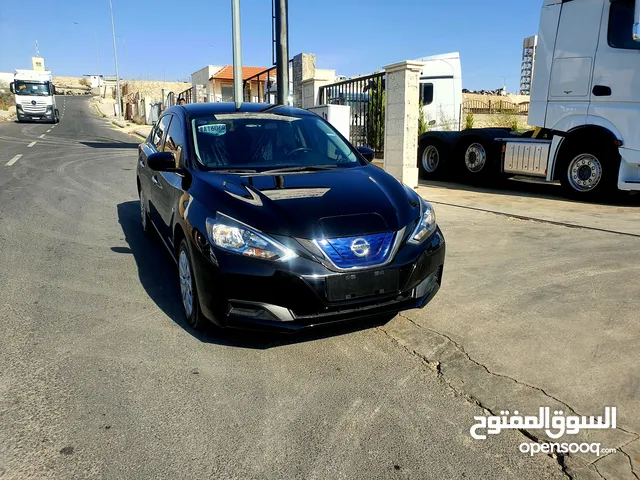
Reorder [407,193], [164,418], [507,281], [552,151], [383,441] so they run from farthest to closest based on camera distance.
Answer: [552,151] → [507,281] → [407,193] → [164,418] → [383,441]

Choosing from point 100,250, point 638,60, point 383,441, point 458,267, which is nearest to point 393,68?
point 638,60

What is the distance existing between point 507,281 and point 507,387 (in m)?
1.98

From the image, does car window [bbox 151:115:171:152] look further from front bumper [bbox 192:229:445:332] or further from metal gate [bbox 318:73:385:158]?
metal gate [bbox 318:73:385:158]

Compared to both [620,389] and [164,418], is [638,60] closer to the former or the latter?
[620,389]

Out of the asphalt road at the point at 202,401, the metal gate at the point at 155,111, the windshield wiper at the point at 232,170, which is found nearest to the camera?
the asphalt road at the point at 202,401

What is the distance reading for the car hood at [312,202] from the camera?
328cm

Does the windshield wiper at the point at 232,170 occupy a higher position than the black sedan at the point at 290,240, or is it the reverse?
the windshield wiper at the point at 232,170

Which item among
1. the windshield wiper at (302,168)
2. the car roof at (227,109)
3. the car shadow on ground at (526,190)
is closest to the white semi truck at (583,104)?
the car shadow on ground at (526,190)

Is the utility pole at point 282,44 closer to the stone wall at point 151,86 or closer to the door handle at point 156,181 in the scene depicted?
the door handle at point 156,181

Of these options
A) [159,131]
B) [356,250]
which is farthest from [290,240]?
[159,131]

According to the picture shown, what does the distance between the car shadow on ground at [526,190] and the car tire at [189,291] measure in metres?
7.81

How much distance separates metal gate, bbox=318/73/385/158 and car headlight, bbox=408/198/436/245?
8.80 meters

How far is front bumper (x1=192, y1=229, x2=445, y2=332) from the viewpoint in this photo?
314cm

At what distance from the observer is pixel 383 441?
2.60m
